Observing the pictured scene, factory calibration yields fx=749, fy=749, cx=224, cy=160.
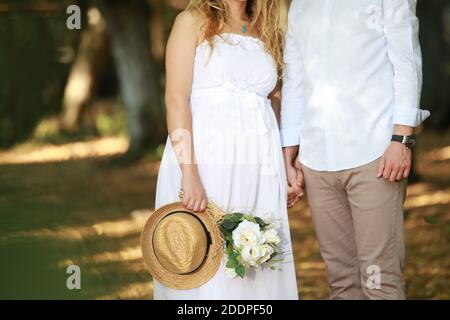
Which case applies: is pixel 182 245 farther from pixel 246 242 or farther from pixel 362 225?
pixel 362 225

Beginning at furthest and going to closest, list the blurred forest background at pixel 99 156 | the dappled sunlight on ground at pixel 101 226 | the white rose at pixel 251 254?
the blurred forest background at pixel 99 156 < the dappled sunlight on ground at pixel 101 226 < the white rose at pixel 251 254

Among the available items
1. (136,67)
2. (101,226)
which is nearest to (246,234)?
(101,226)

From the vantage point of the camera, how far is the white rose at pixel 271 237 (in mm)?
3193

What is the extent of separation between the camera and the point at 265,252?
3.17m

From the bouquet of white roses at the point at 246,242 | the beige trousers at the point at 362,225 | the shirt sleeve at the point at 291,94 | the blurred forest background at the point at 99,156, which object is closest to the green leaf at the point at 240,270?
the bouquet of white roses at the point at 246,242

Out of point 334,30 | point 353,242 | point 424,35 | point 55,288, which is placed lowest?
point 55,288

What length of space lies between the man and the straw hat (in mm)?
565

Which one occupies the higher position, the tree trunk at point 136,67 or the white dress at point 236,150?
the tree trunk at point 136,67

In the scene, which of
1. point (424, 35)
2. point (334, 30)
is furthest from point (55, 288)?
point (424, 35)

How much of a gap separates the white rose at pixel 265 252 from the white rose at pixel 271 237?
29 mm

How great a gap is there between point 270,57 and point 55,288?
2189 mm

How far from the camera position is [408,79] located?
3.24 metres

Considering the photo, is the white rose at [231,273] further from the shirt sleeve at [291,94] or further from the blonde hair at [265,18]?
the blonde hair at [265,18]
